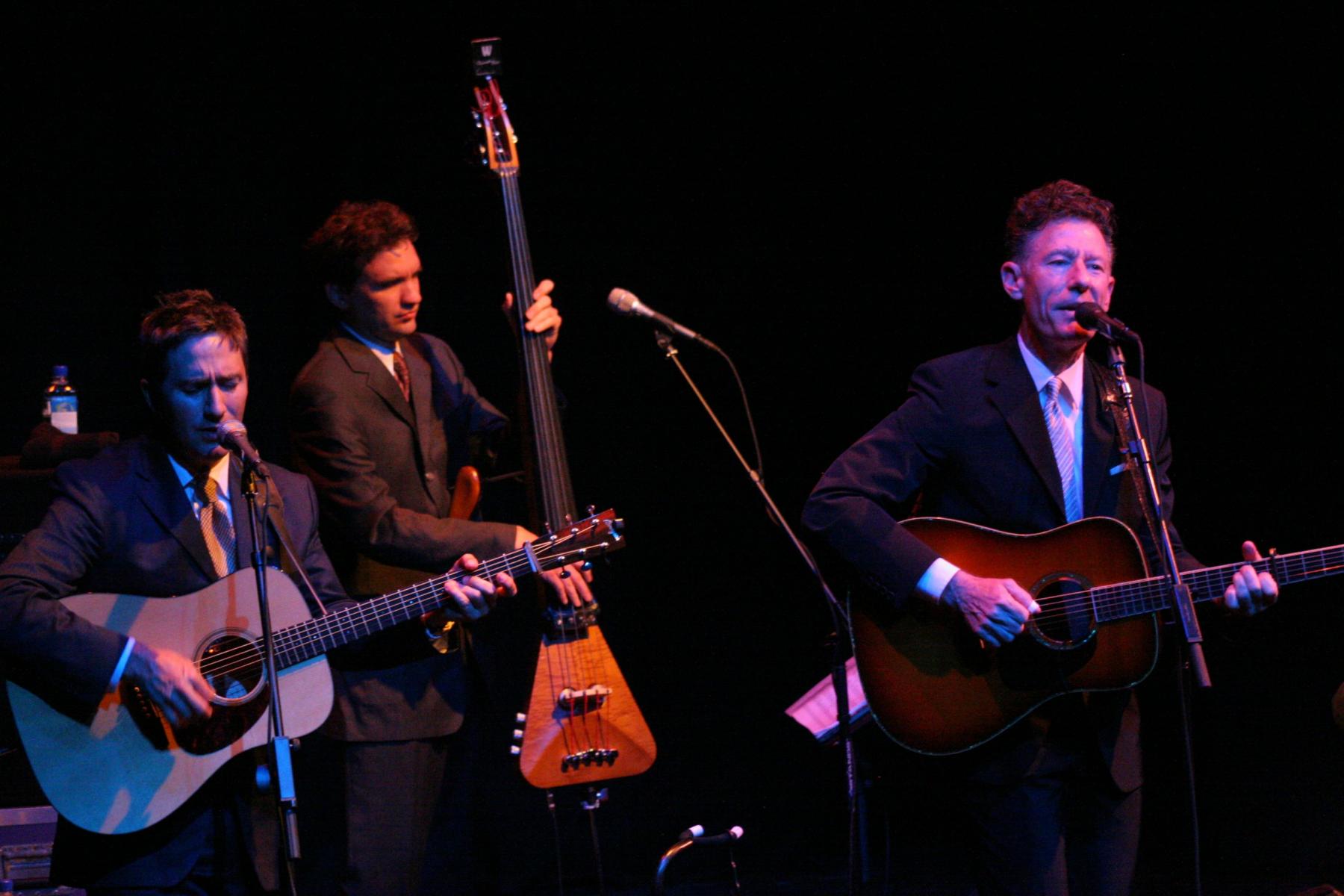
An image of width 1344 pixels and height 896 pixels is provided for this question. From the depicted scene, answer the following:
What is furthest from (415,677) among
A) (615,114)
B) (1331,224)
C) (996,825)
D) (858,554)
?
(1331,224)

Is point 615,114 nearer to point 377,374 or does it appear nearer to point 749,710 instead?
point 377,374

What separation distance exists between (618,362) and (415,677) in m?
2.09

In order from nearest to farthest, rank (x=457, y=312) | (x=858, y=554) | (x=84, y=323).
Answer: (x=858, y=554) < (x=84, y=323) < (x=457, y=312)

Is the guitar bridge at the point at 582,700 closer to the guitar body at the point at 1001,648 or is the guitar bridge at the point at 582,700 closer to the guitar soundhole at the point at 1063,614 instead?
the guitar body at the point at 1001,648

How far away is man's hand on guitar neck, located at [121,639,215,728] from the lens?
3113 mm

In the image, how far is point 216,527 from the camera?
3.39 m

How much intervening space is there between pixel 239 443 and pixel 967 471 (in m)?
1.88

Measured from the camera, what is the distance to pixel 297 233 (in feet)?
16.3

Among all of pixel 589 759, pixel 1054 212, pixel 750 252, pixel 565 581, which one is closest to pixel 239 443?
pixel 565 581

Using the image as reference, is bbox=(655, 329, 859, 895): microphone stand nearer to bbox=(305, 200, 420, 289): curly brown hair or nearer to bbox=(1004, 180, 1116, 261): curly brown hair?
bbox=(1004, 180, 1116, 261): curly brown hair

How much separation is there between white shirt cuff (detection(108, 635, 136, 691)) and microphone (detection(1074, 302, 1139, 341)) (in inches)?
102

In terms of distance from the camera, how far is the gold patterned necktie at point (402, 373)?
4117 mm

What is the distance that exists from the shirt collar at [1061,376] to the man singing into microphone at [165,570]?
161 centimetres

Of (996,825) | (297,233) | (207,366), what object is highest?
(297,233)
